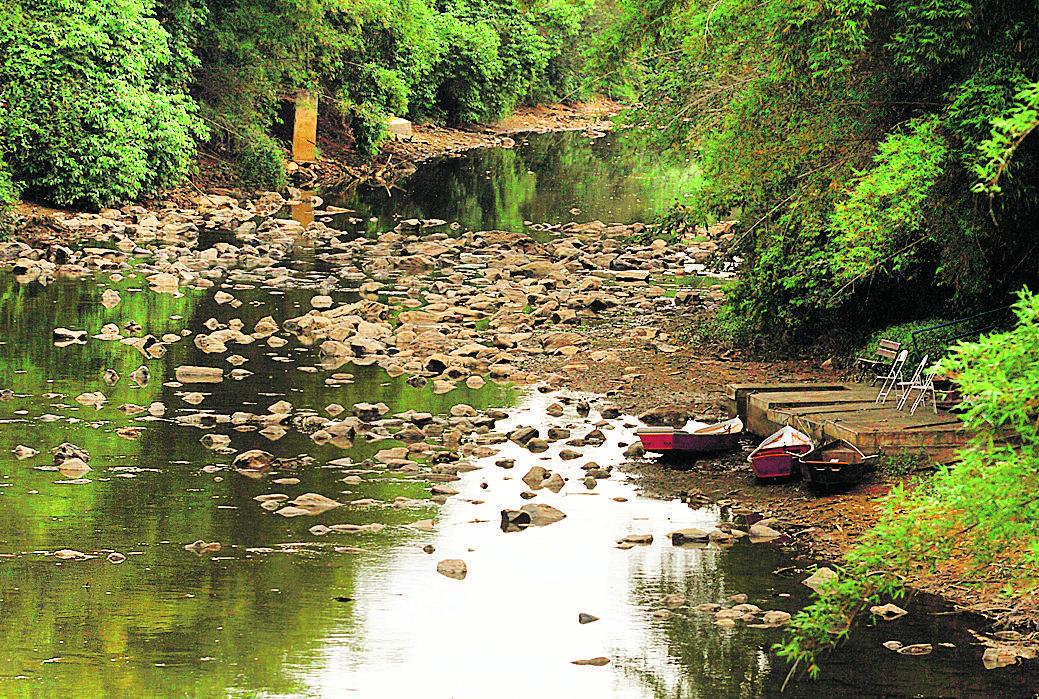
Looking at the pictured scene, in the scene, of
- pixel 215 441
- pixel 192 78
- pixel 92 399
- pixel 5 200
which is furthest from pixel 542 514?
pixel 192 78

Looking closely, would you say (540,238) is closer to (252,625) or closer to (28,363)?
(28,363)

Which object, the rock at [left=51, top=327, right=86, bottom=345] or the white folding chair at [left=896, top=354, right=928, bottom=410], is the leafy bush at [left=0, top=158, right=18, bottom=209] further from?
the white folding chair at [left=896, top=354, right=928, bottom=410]

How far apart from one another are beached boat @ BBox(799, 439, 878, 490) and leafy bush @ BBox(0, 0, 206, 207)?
20.6 metres

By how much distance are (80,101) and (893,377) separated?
20.2 meters

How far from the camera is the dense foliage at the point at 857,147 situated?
40.8ft

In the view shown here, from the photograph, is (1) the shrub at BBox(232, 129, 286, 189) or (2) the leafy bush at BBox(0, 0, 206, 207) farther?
(1) the shrub at BBox(232, 129, 286, 189)

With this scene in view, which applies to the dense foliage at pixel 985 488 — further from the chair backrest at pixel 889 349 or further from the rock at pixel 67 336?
the rock at pixel 67 336

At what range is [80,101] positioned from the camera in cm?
2917

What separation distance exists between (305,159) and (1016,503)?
37561mm

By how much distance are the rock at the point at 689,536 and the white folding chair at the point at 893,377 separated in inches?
124

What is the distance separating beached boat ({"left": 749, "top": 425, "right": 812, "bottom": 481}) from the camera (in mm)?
12742

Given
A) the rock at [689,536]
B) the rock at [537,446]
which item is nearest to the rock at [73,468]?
the rock at [537,446]

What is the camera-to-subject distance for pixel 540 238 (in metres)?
30.4

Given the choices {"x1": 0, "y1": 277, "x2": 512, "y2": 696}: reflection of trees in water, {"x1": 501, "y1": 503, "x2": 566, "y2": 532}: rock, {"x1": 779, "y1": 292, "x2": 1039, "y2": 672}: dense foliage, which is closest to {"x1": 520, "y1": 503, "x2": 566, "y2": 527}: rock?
{"x1": 501, "y1": 503, "x2": 566, "y2": 532}: rock
